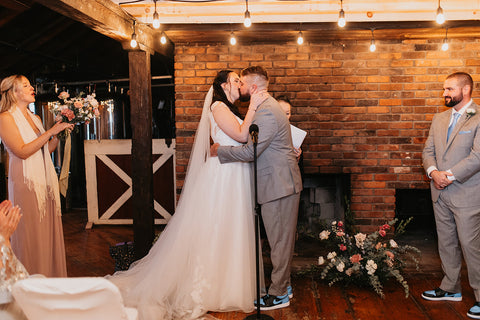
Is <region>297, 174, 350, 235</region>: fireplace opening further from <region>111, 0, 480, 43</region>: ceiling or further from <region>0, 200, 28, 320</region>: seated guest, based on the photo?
<region>0, 200, 28, 320</region>: seated guest

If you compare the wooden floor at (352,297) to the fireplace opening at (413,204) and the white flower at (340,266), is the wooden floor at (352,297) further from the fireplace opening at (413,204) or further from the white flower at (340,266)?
the fireplace opening at (413,204)

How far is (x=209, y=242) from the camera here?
129 inches

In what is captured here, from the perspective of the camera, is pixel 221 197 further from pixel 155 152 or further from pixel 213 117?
pixel 155 152

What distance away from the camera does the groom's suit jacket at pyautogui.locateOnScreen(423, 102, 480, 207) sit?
3.15 meters

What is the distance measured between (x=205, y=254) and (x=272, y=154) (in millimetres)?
955

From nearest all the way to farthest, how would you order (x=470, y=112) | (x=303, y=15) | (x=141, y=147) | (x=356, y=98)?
(x=470, y=112) → (x=141, y=147) → (x=303, y=15) → (x=356, y=98)

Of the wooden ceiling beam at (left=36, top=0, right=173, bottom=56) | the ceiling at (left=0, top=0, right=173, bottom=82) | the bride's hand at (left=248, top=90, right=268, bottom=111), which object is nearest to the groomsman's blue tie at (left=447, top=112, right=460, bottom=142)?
the bride's hand at (left=248, top=90, right=268, bottom=111)

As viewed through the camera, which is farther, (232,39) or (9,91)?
(232,39)

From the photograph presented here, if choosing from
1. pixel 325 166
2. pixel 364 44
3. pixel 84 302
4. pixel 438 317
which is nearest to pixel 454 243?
pixel 438 317

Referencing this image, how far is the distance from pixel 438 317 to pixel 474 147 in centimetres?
133

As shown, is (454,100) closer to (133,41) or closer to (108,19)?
(133,41)

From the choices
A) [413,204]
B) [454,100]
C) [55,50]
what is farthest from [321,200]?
[55,50]

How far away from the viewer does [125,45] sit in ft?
12.5

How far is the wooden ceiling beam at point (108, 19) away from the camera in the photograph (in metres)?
2.73
